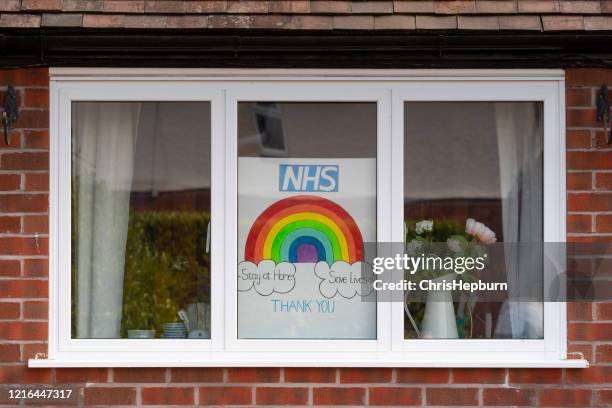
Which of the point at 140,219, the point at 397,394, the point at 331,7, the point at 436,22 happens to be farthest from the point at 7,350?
the point at 436,22

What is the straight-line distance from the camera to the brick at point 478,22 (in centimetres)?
527

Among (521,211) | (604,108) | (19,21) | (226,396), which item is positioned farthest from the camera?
(521,211)

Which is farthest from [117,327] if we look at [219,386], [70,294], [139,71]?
[139,71]

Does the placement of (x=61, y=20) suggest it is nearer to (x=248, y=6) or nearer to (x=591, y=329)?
(x=248, y=6)

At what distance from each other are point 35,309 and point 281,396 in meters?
1.43

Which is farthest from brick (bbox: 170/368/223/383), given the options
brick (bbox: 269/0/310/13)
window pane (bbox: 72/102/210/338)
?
brick (bbox: 269/0/310/13)

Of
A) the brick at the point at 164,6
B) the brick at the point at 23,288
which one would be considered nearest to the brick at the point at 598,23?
the brick at the point at 164,6

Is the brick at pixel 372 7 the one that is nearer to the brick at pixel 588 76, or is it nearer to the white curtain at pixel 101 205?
the brick at pixel 588 76

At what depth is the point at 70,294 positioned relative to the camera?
5688mm

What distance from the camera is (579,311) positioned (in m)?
5.58

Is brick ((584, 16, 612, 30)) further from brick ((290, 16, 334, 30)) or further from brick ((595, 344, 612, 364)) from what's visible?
brick ((595, 344, 612, 364))

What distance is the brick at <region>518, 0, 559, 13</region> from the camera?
5.32 meters

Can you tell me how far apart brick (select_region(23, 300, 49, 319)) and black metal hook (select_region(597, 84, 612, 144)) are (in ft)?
10.5

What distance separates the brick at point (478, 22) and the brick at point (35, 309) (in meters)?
2.69
